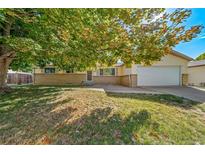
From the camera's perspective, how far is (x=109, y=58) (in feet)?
26.8

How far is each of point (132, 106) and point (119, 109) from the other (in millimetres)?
675

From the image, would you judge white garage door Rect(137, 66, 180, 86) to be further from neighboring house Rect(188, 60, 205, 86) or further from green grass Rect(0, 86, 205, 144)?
green grass Rect(0, 86, 205, 144)

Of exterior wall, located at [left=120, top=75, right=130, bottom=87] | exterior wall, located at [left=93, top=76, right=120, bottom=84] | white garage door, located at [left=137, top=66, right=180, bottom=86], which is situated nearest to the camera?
white garage door, located at [left=137, top=66, right=180, bottom=86]

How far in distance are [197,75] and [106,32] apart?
1837 centimetres

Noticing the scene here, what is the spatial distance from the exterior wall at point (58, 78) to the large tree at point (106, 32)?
14235 millimetres

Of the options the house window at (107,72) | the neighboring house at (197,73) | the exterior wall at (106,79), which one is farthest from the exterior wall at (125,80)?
the neighboring house at (197,73)

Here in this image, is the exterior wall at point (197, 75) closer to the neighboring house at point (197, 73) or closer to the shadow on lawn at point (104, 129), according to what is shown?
the neighboring house at point (197, 73)

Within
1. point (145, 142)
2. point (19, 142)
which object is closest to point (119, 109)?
point (145, 142)

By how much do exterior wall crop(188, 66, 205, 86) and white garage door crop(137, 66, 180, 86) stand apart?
16.6 ft

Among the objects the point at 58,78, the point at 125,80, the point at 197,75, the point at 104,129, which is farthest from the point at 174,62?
the point at 104,129

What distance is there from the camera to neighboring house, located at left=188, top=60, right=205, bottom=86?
21.6 m

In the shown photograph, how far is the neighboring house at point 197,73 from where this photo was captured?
2158 cm

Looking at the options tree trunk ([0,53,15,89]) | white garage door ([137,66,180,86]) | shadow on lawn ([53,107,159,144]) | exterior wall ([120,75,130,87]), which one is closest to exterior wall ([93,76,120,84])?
exterior wall ([120,75,130,87])
